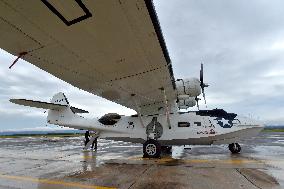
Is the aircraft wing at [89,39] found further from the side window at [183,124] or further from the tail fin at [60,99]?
the tail fin at [60,99]

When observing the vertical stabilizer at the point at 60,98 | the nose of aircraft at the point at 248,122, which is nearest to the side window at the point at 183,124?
the nose of aircraft at the point at 248,122

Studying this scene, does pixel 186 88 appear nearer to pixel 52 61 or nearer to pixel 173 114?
pixel 173 114

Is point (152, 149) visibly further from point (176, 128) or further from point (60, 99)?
point (60, 99)

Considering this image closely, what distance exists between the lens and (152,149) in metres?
12.6

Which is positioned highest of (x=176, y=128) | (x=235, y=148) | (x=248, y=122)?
(x=248, y=122)

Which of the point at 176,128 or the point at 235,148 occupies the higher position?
the point at 176,128

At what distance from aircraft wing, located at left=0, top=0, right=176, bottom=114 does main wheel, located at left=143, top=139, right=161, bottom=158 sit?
154 inches

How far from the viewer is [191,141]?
13227 millimetres

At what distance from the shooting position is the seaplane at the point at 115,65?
5.27m

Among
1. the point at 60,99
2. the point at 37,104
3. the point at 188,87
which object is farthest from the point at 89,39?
the point at 60,99

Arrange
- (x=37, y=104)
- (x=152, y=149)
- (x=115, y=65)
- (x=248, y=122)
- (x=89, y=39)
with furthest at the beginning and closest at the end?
(x=37, y=104)
(x=248, y=122)
(x=152, y=149)
(x=115, y=65)
(x=89, y=39)

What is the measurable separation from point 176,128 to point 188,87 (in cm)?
249

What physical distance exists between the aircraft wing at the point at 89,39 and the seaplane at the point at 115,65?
2 cm

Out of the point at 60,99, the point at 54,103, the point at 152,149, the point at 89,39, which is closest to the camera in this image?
the point at 89,39
